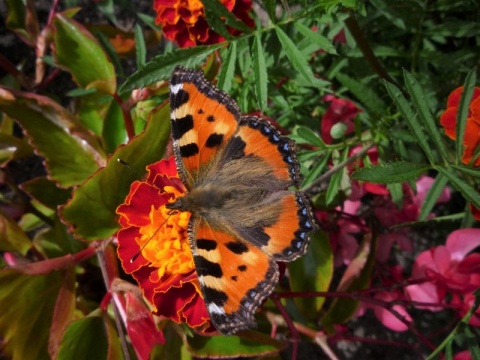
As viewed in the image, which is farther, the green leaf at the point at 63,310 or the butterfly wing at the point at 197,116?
the green leaf at the point at 63,310

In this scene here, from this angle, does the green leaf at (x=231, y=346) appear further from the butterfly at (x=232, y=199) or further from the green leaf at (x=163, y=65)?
the green leaf at (x=163, y=65)

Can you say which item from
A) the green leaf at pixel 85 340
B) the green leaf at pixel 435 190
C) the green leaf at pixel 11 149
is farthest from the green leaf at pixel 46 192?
the green leaf at pixel 435 190

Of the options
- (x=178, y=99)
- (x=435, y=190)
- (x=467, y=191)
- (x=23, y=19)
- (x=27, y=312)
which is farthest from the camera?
(x=23, y=19)

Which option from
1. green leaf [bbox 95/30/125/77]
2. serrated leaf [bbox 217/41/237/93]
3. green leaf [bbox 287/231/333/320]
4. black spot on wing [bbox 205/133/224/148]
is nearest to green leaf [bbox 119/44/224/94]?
serrated leaf [bbox 217/41/237/93]

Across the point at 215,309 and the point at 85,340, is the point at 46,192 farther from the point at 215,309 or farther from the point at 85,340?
the point at 215,309

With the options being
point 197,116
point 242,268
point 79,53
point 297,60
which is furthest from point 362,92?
point 79,53

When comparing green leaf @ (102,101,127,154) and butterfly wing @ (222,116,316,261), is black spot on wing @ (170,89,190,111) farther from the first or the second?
green leaf @ (102,101,127,154)
